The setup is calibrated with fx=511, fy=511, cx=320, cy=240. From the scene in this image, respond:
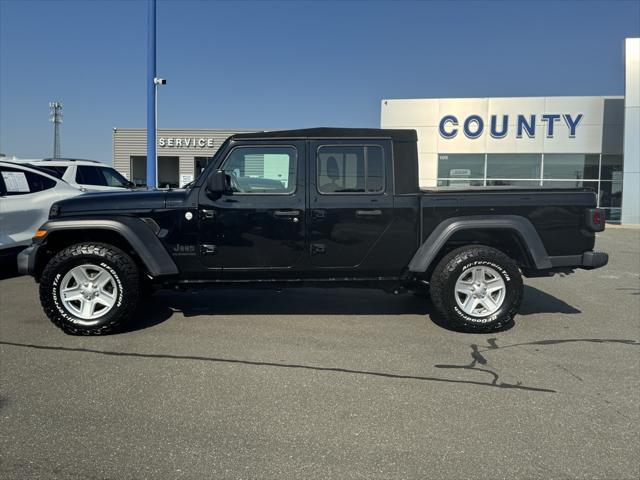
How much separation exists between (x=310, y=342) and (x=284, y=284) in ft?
2.49

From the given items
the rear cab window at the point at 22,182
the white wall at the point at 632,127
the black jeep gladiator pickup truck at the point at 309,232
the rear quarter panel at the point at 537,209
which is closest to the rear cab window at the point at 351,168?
the black jeep gladiator pickup truck at the point at 309,232

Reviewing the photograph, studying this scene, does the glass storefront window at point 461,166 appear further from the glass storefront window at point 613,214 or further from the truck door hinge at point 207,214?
the truck door hinge at point 207,214

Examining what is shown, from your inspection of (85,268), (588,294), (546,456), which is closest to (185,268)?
(85,268)

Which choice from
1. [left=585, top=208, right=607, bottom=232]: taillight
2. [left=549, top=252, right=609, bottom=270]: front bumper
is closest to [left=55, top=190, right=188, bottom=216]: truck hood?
[left=549, top=252, right=609, bottom=270]: front bumper

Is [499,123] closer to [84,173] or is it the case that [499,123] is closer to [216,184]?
[84,173]

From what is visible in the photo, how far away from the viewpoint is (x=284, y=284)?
5.33m

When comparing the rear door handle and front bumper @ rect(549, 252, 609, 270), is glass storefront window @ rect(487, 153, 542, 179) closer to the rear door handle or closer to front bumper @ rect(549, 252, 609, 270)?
front bumper @ rect(549, 252, 609, 270)

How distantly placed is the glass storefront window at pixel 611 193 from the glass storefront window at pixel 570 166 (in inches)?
23.5

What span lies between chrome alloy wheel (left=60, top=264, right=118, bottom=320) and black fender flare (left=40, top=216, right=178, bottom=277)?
0.39 metres

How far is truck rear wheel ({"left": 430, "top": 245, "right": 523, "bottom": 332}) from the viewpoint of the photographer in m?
5.16

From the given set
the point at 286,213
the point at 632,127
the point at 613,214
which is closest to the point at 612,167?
the point at 613,214

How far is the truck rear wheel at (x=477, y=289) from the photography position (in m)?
5.16

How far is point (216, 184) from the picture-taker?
4.97m

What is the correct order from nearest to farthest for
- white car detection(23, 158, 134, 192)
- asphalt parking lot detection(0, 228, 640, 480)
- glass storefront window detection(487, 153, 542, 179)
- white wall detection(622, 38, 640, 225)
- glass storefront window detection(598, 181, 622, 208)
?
asphalt parking lot detection(0, 228, 640, 480) → white car detection(23, 158, 134, 192) → white wall detection(622, 38, 640, 225) → glass storefront window detection(598, 181, 622, 208) → glass storefront window detection(487, 153, 542, 179)
